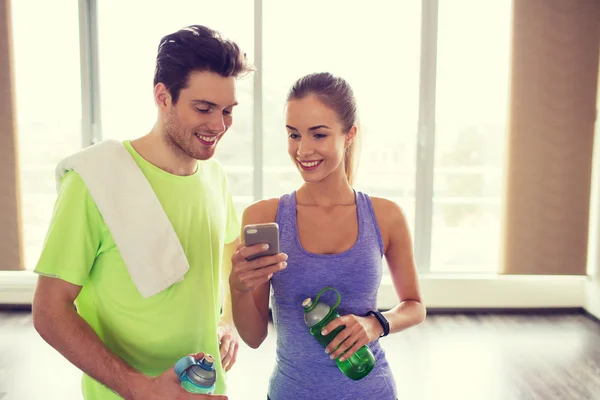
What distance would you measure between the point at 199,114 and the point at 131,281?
397mm

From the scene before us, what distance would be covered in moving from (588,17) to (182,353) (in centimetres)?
374

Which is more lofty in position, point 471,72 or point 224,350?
point 471,72

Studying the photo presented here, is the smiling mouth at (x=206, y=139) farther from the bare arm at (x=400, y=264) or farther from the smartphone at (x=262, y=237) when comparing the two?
the bare arm at (x=400, y=264)

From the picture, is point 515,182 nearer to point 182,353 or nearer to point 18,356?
point 182,353

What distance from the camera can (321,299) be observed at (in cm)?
104

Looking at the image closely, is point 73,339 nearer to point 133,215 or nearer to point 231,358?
point 133,215

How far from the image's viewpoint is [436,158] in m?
3.69

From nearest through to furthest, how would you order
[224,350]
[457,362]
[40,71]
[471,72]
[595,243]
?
1. [224,350]
2. [457,362]
3. [595,243]
4. [40,71]
5. [471,72]

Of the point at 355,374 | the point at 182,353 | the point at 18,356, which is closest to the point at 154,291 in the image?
the point at 182,353

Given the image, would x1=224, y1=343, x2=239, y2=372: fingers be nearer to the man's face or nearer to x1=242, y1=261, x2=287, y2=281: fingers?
x1=242, y1=261, x2=287, y2=281: fingers

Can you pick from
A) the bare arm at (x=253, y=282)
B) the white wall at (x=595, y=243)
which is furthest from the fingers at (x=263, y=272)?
the white wall at (x=595, y=243)

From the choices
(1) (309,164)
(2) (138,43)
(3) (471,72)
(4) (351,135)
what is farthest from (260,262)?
(3) (471,72)

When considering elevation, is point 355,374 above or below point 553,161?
below

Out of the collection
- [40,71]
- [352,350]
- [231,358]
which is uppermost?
[40,71]
